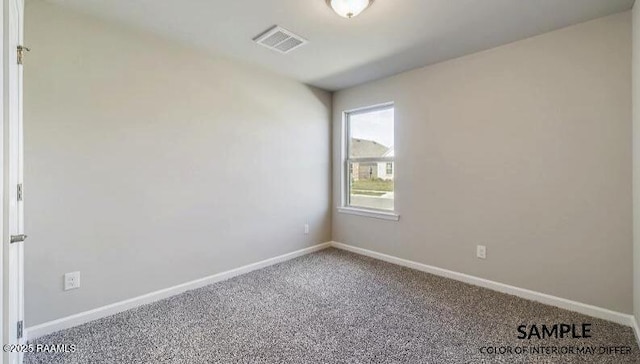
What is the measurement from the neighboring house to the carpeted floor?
1465 millimetres

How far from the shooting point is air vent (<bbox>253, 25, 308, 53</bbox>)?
2.47 meters

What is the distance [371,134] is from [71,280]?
3466mm

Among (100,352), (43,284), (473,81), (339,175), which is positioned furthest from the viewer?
(339,175)

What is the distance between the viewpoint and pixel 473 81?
9.55ft

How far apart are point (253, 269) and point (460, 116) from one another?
2.86 metres

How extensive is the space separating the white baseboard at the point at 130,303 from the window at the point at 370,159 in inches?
57.5

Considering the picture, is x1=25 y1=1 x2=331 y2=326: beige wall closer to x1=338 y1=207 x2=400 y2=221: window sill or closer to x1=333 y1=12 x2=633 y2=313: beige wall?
x1=338 y1=207 x2=400 y2=221: window sill

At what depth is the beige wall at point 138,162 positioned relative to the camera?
206 cm

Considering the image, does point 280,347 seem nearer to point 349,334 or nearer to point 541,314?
point 349,334

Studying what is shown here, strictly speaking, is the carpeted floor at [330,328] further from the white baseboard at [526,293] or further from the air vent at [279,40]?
the air vent at [279,40]

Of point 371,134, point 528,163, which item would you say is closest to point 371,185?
point 371,134

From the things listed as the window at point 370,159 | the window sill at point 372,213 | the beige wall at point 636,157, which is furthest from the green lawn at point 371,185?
the beige wall at point 636,157

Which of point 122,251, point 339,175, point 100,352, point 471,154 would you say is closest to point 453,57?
point 471,154

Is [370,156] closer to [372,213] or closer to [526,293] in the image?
[372,213]
